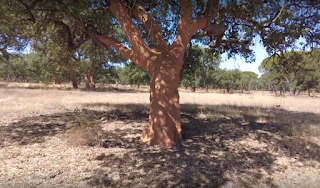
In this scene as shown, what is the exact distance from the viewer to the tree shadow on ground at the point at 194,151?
391 centimetres

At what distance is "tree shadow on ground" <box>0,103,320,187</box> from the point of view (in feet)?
12.8

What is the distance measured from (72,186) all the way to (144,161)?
143cm

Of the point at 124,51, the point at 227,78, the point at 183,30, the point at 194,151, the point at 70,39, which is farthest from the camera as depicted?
the point at 227,78

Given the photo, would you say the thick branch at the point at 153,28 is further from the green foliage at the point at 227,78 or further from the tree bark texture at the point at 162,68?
the green foliage at the point at 227,78

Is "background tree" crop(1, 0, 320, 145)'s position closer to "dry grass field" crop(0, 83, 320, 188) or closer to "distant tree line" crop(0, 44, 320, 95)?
"dry grass field" crop(0, 83, 320, 188)

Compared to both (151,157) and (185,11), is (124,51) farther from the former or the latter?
(151,157)

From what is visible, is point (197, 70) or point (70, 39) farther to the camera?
point (197, 70)

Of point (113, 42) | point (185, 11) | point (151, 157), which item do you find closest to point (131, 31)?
point (113, 42)

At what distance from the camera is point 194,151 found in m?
5.12

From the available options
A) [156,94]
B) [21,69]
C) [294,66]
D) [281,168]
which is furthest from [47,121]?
[21,69]

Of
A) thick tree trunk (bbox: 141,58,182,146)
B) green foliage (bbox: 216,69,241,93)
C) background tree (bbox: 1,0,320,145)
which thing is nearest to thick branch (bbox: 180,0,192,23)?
background tree (bbox: 1,0,320,145)

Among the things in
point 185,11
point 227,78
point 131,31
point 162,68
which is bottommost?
point 162,68

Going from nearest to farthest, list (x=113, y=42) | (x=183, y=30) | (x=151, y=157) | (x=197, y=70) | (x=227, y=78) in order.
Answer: (x=151, y=157)
(x=183, y=30)
(x=113, y=42)
(x=197, y=70)
(x=227, y=78)

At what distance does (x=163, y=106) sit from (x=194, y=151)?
129 centimetres
